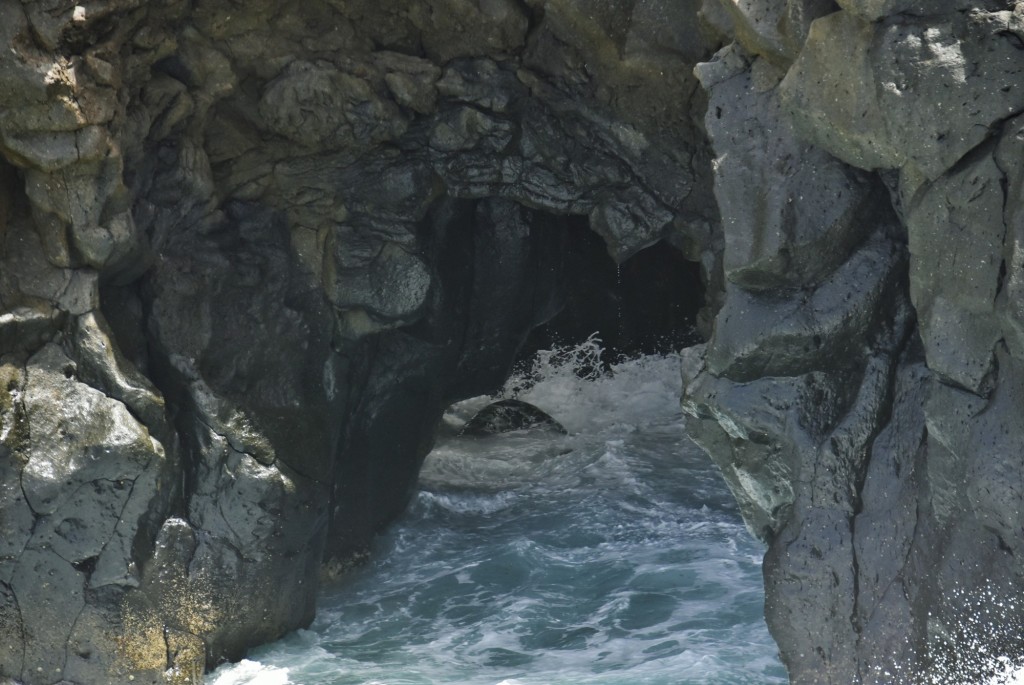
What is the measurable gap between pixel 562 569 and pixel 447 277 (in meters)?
1.98

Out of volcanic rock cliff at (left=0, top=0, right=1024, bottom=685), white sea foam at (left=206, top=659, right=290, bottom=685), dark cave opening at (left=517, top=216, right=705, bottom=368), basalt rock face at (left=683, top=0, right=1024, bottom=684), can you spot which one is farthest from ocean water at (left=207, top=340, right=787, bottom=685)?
basalt rock face at (left=683, top=0, right=1024, bottom=684)

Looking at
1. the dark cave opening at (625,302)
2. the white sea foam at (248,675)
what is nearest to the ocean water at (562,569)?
the white sea foam at (248,675)

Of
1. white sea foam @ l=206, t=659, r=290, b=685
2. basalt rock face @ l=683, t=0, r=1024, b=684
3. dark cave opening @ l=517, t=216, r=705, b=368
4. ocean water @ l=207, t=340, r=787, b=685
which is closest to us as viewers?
basalt rock face @ l=683, t=0, r=1024, b=684

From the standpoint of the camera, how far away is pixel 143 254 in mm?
6305

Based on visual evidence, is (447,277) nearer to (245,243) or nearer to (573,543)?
(245,243)

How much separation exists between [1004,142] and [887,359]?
1051 mm

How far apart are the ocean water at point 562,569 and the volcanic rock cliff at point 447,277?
461mm

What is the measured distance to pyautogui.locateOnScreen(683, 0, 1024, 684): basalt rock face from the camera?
13.9ft

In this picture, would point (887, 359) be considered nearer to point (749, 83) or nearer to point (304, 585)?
point (749, 83)

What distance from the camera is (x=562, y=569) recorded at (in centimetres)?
785

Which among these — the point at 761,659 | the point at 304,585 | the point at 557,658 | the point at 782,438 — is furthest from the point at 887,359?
the point at 304,585

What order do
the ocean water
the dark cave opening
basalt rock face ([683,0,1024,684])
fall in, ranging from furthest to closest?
the dark cave opening, the ocean water, basalt rock face ([683,0,1024,684])

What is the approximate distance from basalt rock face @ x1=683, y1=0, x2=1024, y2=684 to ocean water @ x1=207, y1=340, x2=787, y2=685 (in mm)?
1436

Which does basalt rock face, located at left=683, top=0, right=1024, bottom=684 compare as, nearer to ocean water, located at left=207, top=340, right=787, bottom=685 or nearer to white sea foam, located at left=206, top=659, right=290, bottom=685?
ocean water, located at left=207, top=340, right=787, bottom=685
